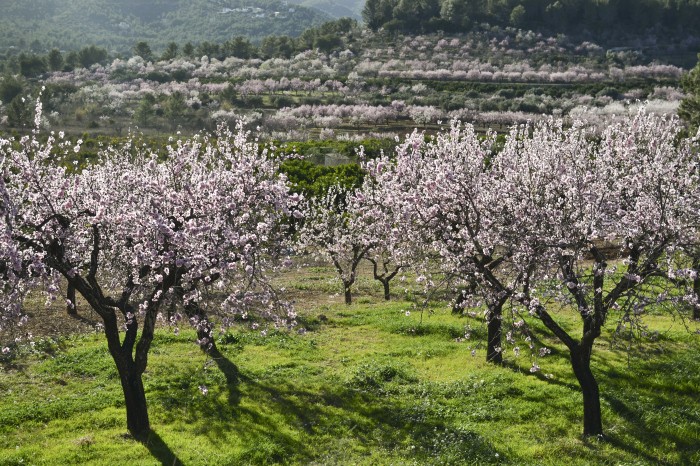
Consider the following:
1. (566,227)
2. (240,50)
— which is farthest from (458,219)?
(240,50)

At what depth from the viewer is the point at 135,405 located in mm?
15664

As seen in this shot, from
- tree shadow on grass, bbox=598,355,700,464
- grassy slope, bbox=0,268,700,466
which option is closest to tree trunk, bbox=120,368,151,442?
grassy slope, bbox=0,268,700,466

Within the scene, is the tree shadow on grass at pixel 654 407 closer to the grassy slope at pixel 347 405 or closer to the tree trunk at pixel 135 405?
the grassy slope at pixel 347 405

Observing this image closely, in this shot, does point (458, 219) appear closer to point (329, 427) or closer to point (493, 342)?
point (493, 342)

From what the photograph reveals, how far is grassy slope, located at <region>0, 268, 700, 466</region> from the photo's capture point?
1482cm

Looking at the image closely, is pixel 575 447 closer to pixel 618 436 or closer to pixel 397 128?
pixel 618 436

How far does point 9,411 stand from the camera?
16656mm

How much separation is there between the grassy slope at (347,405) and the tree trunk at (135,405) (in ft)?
1.32

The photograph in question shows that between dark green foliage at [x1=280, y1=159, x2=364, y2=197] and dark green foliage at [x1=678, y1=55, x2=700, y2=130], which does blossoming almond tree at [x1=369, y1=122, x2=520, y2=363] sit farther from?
dark green foliage at [x1=678, y1=55, x2=700, y2=130]

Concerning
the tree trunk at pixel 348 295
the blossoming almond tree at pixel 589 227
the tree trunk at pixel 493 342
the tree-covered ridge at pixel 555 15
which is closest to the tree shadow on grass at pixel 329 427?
the blossoming almond tree at pixel 589 227

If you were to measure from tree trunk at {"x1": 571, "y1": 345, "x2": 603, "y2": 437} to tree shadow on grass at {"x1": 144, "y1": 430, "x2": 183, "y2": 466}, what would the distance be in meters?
10.3

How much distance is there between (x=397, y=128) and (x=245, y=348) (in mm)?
73750

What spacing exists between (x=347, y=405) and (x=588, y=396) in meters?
6.70

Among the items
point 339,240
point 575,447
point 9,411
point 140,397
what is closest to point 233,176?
point 140,397
